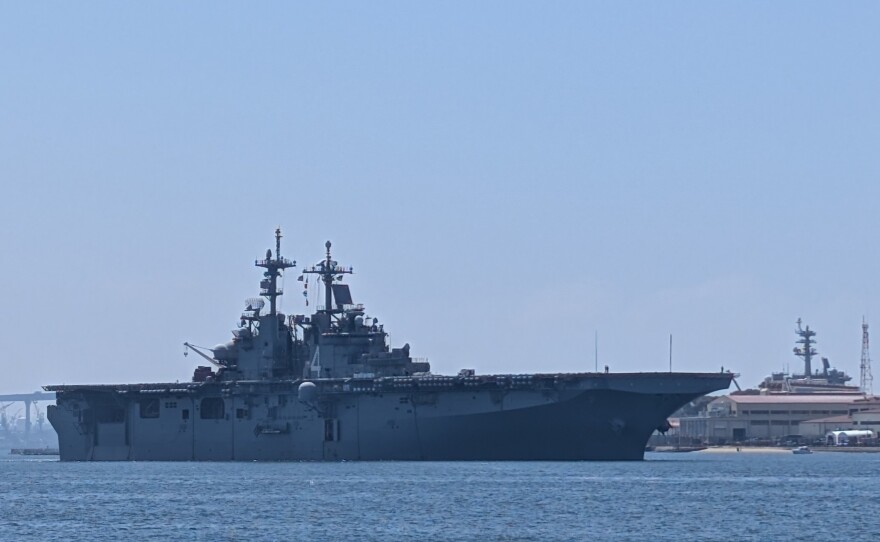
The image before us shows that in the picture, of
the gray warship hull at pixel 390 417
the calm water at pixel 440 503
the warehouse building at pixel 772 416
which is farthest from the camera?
the warehouse building at pixel 772 416

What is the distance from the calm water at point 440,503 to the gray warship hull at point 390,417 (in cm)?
102

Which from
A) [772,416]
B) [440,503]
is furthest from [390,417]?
[772,416]

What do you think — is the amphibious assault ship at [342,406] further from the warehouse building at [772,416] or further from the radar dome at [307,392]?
the warehouse building at [772,416]

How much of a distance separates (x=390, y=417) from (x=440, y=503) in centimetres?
1789

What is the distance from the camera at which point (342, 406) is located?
64875mm

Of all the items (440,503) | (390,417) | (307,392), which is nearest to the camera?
(440,503)

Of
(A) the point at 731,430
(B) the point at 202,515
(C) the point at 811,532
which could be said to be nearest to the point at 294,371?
(B) the point at 202,515

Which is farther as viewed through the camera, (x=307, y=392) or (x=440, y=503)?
(x=307, y=392)

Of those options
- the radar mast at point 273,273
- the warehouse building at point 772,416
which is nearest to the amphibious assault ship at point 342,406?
the radar mast at point 273,273

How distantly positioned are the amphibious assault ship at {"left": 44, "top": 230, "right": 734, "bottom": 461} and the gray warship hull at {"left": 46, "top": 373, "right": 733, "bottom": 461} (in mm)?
46

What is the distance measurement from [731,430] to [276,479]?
2637 inches

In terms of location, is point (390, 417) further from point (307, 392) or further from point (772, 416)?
point (772, 416)

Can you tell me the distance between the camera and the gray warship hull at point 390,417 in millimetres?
60406

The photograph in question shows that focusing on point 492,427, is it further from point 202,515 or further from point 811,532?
point 811,532
